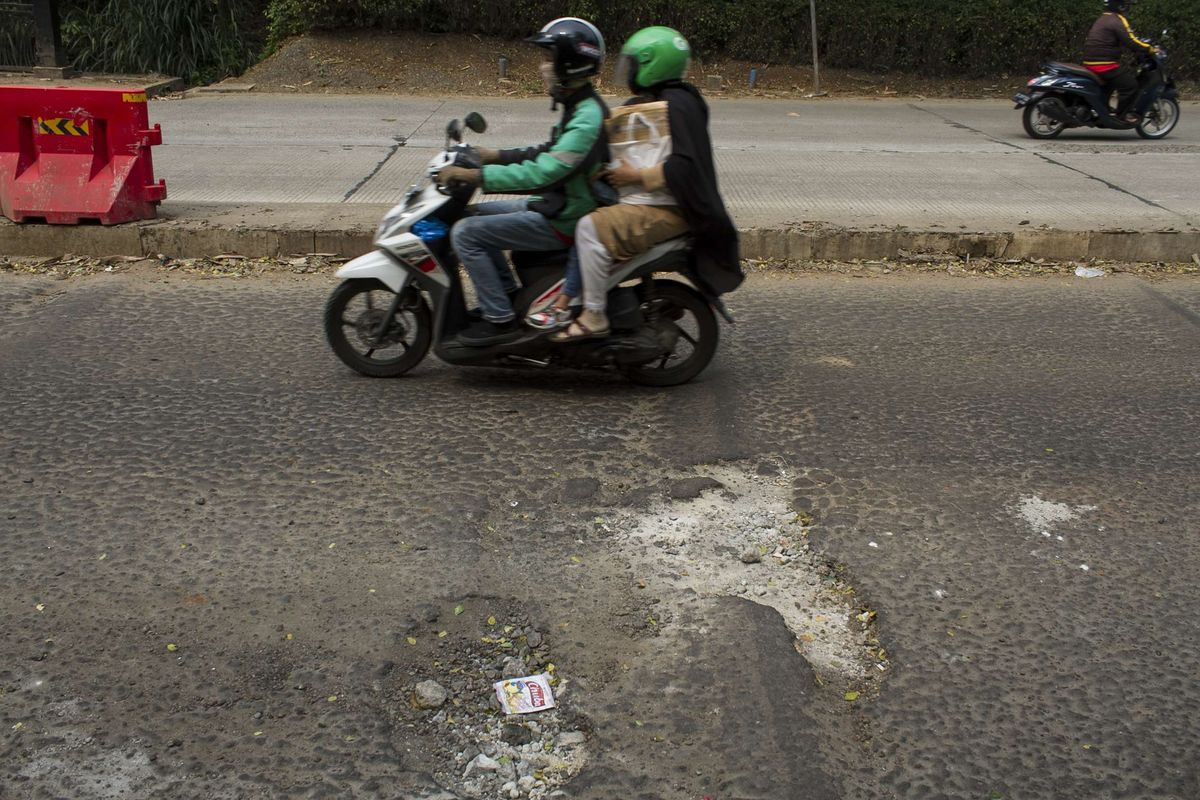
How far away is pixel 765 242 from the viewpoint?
7.75m

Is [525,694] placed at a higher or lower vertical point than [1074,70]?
lower

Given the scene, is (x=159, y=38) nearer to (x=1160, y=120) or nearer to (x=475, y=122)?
(x=1160, y=120)

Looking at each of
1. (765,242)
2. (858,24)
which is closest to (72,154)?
(765,242)

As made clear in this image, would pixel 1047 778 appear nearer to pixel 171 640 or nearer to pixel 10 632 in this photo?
pixel 171 640

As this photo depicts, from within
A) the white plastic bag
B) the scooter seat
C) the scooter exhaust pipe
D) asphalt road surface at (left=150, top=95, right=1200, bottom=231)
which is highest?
the scooter seat

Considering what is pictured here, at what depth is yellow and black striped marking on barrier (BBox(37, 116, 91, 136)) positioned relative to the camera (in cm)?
760

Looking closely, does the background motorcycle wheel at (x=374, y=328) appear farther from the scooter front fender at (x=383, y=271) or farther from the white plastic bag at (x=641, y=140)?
the white plastic bag at (x=641, y=140)

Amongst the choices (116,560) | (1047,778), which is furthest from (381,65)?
(1047,778)

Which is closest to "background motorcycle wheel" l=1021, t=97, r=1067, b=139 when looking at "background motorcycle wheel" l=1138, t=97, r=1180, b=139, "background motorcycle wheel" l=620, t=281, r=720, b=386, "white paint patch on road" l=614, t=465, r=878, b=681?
A: "background motorcycle wheel" l=1138, t=97, r=1180, b=139

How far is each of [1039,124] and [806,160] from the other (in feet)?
12.1

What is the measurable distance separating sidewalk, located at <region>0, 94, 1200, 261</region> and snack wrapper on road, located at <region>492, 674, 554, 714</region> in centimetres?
486

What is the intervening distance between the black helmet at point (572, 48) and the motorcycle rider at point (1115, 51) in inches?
395

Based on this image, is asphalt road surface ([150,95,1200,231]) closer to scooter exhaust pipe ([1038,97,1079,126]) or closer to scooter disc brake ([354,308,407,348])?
scooter exhaust pipe ([1038,97,1079,126])

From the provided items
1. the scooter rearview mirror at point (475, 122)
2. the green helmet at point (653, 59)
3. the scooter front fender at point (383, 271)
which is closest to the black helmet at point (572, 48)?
the green helmet at point (653, 59)
